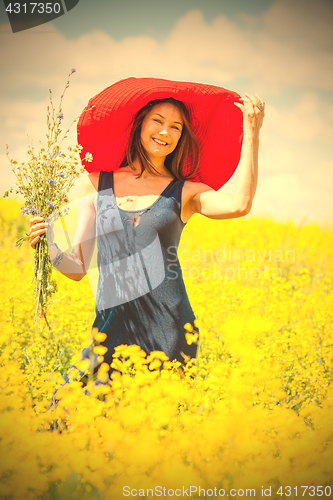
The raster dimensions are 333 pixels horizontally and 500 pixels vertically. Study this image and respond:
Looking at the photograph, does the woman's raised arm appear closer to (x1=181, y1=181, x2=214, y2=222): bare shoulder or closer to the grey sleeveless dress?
(x1=181, y1=181, x2=214, y2=222): bare shoulder

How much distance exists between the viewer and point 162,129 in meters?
2.03

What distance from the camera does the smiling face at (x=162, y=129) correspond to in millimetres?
2033

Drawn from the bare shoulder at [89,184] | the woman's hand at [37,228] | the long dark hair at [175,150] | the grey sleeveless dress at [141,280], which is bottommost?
the grey sleeveless dress at [141,280]

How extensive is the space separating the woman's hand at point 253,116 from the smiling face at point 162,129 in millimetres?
411

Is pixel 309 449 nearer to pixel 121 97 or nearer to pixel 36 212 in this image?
pixel 36 212

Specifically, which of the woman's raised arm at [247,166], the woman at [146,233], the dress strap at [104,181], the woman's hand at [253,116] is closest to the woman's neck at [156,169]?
the woman at [146,233]

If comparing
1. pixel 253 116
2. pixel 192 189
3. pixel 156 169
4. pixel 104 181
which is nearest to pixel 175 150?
pixel 156 169

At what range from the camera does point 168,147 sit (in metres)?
2.05

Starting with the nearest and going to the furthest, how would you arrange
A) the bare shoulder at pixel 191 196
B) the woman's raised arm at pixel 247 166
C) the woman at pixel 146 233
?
the woman's raised arm at pixel 247 166 → the woman at pixel 146 233 → the bare shoulder at pixel 191 196

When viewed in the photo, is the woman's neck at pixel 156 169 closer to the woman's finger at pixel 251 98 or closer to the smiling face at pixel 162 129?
the smiling face at pixel 162 129

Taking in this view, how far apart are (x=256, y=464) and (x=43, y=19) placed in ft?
8.25

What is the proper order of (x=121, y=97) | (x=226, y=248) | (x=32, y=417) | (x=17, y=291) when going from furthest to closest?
(x=226, y=248)
(x=17, y=291)
(x=121, y=97)
(x=32, y=417)

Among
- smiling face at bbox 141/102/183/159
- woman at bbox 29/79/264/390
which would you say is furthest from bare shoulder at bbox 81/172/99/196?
smiling face at bbox 141/102/183/159

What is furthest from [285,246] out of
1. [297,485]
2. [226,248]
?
[297,485]
